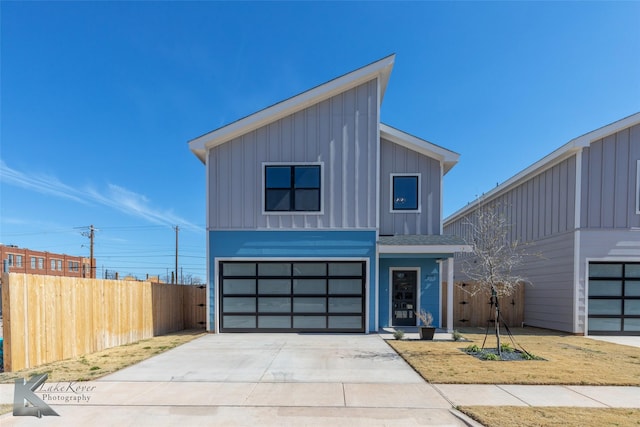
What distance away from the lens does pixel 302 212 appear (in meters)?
11.1

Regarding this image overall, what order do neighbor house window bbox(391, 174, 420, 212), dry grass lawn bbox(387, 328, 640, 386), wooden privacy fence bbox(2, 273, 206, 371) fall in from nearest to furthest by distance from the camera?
dry grass lawn bbox(387, 328, 640, 386) < wooden privacy fence bbox(2, 273, 206, 371) < neighbor house window bbox(391, 174, 420, 212)

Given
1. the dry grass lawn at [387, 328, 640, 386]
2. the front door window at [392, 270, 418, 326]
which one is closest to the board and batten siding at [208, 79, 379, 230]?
the front door window at [392, 270, 418, 326]

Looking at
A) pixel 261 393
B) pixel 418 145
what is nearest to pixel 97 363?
pixel 261 393

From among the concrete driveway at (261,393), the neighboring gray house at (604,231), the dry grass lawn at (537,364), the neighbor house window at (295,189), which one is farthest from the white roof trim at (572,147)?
the concrete driveway at (261,393)

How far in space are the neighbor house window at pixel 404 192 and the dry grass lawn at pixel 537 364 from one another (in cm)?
446

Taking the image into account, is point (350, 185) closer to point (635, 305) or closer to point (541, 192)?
point (541, 192)

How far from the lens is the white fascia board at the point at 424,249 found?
10328 millimetres

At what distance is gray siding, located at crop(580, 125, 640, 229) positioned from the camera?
36.2 feet

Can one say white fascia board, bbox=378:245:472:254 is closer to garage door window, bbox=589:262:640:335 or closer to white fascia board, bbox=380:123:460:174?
white fascia board, bbox=380:123:460:174

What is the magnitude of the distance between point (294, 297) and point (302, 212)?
2.82 meters

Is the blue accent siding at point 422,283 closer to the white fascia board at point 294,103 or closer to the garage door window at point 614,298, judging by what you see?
the garage door window at point 614,298

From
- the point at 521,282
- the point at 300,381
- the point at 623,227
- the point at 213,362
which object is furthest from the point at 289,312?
the point at 623,227

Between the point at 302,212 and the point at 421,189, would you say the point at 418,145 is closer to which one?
the point at 421,189

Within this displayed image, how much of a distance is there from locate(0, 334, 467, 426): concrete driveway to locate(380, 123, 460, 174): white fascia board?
6.82 meters
